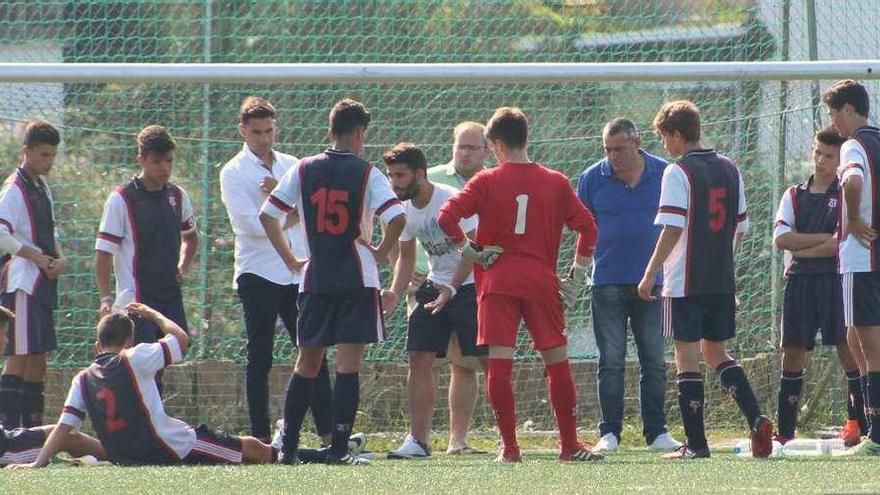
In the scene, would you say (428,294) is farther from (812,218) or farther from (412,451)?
(812,218)

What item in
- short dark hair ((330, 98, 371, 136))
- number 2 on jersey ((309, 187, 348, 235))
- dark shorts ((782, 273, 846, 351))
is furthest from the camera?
dark shorts ((782, 273, 846, 351))

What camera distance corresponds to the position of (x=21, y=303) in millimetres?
8781

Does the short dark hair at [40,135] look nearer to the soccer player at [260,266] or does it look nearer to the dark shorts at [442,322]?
the soccer player at [260,266]

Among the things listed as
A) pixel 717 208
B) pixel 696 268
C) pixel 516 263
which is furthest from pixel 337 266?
pixel 717 208

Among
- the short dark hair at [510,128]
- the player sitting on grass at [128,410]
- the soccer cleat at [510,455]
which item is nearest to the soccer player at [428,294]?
the short dark hair at [510,128]

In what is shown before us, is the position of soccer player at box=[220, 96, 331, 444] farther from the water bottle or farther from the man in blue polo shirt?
the water bottle

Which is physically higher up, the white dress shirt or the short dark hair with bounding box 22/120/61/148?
the short dark hair with bounding box 22/120/61/148

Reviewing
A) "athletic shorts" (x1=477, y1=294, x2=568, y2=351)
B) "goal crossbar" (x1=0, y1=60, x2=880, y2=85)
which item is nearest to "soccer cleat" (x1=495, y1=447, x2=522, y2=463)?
"athletic shorts" (x1=477, y1=294, x2=568, y2=351)

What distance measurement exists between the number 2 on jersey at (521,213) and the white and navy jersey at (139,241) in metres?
2.11

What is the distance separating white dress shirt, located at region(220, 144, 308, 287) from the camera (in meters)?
8.58

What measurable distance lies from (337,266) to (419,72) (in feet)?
3.60

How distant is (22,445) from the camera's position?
314 inches

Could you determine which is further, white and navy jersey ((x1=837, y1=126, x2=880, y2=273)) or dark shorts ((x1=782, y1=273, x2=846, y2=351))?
dark shorts ((x1=782, y1=273, x2=846, y2=351))

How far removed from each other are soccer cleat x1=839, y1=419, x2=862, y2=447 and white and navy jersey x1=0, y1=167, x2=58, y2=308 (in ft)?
13.9
